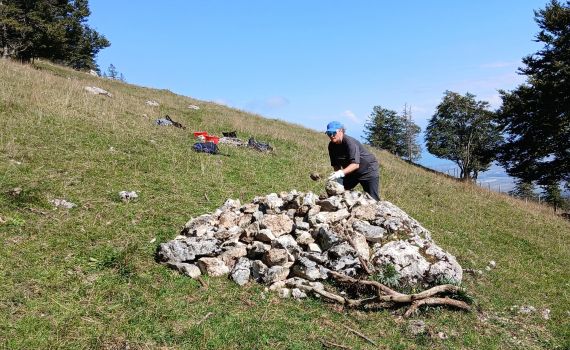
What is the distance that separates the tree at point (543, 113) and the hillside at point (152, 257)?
13.0 m

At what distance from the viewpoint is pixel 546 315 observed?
690 cm

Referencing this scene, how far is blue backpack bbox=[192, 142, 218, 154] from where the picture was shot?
1393cm

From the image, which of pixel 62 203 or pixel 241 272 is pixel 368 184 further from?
pixel 62 203

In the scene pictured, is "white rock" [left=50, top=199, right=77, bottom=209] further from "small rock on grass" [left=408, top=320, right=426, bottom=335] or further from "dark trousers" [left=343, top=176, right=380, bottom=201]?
"small rock on grass" [left=408, top=320, right=426, bottom=335]

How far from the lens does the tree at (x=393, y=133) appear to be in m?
65.1

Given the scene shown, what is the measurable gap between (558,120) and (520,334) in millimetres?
23449

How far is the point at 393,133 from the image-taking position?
216 feet

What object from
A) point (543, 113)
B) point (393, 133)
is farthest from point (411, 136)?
point (543, 113)

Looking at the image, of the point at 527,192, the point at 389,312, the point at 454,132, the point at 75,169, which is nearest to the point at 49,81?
the point at 75,169

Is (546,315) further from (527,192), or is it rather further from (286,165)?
(527,192)

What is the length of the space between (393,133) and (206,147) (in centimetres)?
5607

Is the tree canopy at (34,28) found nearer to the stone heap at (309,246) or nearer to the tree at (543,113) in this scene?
the stone heap at (309,246)

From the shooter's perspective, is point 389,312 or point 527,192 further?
point 527,192

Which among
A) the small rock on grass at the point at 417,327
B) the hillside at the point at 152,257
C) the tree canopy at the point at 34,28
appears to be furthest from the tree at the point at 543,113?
the tree canopy at the point at 34,28
